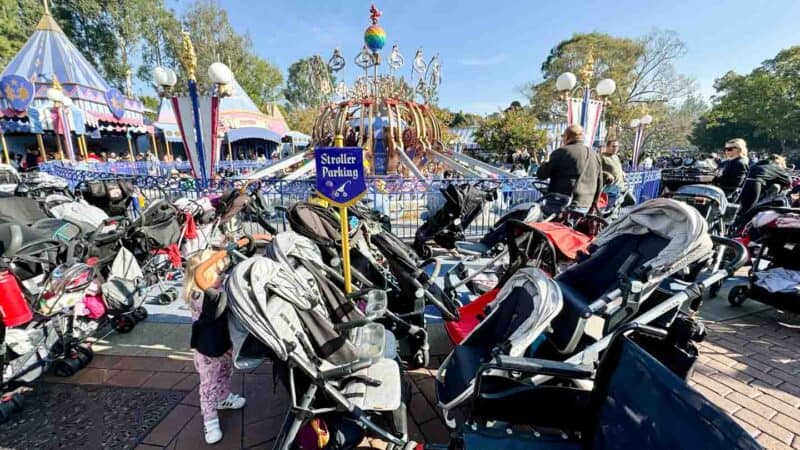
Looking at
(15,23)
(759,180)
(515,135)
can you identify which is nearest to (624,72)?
(515,135)

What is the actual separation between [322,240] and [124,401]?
193 cm

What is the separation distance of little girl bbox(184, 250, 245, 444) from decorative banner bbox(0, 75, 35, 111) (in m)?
16.7

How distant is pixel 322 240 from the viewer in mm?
2998

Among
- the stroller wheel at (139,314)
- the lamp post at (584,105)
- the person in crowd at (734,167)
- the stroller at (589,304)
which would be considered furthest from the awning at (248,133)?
the stroller at (589,304)

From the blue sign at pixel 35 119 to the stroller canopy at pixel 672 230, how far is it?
21584 mm

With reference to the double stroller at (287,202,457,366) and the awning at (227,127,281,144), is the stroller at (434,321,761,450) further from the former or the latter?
the awning at (227,127,281,144)

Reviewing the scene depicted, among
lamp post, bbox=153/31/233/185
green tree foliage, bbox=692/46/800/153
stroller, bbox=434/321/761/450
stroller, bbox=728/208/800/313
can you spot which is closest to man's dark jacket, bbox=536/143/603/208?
stroller, bbox=728/208/800/313

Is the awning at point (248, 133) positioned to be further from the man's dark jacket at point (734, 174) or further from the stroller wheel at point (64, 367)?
the man's dark jacket at point (734, 174)

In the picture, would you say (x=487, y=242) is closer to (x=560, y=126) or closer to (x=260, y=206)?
(x=260, y=206)

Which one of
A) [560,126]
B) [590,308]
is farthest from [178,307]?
[560,126]

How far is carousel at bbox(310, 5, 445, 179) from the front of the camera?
10.8 metres

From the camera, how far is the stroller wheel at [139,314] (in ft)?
11.8

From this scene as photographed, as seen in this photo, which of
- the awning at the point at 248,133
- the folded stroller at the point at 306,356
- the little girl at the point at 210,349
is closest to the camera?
the folded stroller at the point at 306,356

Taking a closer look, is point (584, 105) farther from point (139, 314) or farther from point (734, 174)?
point (139, 314)
